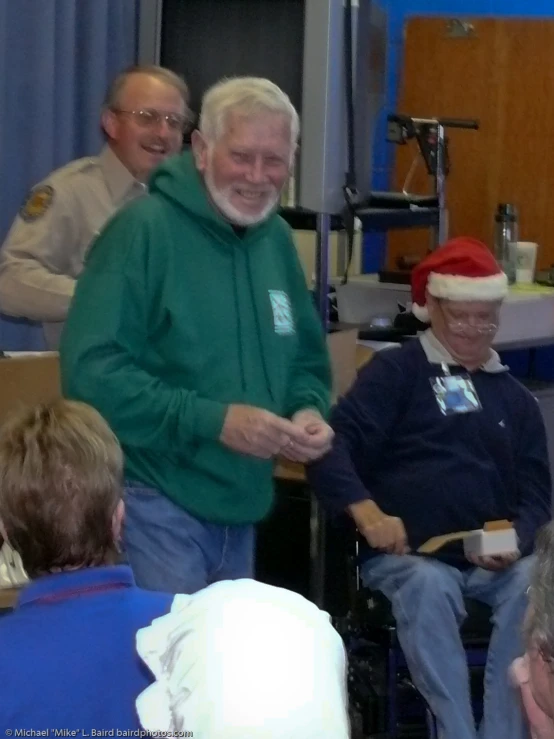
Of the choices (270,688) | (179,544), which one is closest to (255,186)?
(179,544)

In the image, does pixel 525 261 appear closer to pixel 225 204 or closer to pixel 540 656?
pixel 225 204

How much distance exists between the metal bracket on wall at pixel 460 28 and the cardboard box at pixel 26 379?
2.49m

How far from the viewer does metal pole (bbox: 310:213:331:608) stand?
2.62 m

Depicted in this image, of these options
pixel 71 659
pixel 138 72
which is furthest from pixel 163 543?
pixel 138 72

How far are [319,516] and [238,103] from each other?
1.12m

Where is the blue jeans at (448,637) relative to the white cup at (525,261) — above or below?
below

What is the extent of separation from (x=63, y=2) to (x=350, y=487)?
5.62 feet

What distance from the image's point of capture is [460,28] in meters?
4.11

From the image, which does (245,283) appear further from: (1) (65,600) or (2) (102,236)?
(1) (65,600)

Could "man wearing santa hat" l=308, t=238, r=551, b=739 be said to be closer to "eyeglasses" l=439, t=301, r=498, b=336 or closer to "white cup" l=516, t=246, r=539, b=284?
"eyeglasses" l=439, t=301, r=498, b=336

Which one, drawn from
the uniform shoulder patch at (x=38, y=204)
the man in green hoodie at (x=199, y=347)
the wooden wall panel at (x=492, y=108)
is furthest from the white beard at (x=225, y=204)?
the wooden wall panel at (x=492, y=108)

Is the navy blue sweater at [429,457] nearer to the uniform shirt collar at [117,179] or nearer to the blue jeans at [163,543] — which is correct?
the blue jeans at [163,543]

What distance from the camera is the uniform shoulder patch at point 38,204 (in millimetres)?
2445

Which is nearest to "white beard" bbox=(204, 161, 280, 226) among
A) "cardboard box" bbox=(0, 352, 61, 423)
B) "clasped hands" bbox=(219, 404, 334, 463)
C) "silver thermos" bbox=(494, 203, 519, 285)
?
"clasped hands" bbox=(219, 404, 334, 463)
